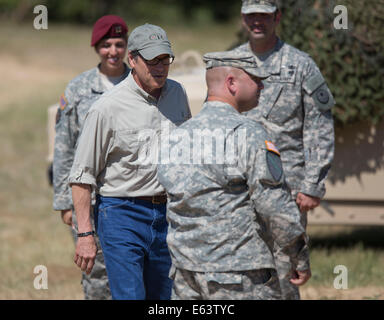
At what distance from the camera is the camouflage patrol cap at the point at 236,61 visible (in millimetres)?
3570

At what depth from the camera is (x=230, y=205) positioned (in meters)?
3.44

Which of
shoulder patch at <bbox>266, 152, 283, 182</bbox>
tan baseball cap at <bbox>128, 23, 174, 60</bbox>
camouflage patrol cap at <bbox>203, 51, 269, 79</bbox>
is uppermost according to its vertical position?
tan baseball cap at <bbox>128, 23, 174, 60</bbox>

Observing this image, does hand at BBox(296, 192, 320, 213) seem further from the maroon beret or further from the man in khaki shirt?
the maroon beret

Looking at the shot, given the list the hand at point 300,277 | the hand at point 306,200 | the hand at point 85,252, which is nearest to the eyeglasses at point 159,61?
the hand at point 85,252

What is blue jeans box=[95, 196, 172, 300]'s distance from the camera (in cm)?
421

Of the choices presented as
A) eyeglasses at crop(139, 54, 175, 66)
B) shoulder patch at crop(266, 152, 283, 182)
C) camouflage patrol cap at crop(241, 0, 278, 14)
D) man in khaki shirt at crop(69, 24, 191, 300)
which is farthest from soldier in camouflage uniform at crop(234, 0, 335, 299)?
shoulder patch at crop(266, 152, 283, 182)

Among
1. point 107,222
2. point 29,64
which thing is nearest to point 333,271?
point 107,222

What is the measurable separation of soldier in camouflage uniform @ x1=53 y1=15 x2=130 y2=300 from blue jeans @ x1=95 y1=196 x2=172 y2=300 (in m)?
0.98

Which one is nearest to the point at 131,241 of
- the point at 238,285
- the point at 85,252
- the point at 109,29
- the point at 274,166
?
the point at 85,252

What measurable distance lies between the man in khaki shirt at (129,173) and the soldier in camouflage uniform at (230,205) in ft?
2.22

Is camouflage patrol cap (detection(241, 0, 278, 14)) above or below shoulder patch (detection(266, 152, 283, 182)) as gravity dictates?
above
